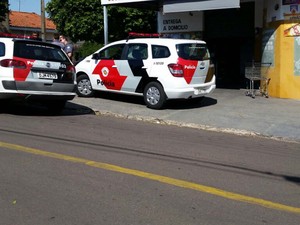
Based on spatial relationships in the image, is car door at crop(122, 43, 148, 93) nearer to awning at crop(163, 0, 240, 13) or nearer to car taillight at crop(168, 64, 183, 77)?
car taillight at crop(168, 64, 183, 77)

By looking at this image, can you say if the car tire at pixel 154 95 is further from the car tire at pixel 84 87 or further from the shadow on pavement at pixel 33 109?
the car tire at pixel 84 87

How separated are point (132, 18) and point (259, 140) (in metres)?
17.5

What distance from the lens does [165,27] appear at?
59.3ft

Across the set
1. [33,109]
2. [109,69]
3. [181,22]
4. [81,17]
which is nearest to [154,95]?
[109,69]

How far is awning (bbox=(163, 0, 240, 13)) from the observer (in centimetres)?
1366

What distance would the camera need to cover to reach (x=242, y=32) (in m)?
17.8

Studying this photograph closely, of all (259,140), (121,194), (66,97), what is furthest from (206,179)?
(66,97)

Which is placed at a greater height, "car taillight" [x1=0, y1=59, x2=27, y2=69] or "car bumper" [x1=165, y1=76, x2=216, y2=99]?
"car taillight" [x1=0, y1=59, x2=27, y2=69]

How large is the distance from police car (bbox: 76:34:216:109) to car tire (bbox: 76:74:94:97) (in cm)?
30

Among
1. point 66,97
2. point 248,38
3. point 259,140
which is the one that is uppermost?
point 248,38

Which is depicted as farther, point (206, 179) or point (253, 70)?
point (253, 70)

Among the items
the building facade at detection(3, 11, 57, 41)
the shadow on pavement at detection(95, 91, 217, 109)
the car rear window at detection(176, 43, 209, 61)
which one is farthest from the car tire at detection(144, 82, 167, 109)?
the building facade at detection(3, 11, 57, 41)

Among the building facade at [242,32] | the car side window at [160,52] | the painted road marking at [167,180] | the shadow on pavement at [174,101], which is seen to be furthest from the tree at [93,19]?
the painted road marking at [167,180]

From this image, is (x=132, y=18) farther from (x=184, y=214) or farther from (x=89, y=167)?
(x=184, y=214)
